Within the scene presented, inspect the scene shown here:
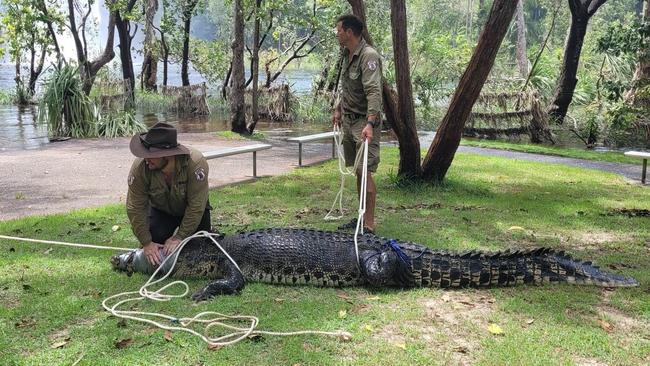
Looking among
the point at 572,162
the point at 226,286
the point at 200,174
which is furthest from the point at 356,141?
the point at 572,162

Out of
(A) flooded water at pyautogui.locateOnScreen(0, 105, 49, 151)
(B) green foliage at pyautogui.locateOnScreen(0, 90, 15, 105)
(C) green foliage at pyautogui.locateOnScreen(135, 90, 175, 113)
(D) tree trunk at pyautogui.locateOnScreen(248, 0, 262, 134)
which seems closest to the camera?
(A) flooded water at pyautogui.locateOnScreen(0, 105, 49, 151)

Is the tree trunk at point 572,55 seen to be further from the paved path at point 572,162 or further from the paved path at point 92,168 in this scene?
the paved path at point 92,168

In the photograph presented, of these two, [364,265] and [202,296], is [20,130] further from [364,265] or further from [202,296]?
[364,265]

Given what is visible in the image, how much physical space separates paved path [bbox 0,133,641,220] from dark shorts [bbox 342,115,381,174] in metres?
2.61

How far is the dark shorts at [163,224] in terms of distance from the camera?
4238 millimetres

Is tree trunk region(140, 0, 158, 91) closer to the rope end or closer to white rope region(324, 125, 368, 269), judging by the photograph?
white rope region(324, 125, 368, 269)

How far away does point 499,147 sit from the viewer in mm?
12109

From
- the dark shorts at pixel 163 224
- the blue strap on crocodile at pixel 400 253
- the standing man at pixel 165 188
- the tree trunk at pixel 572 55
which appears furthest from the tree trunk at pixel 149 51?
the blue strap on crocodile at pixel 400 253

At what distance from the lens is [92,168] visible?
28.5ft

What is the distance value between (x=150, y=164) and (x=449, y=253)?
6.77 ft

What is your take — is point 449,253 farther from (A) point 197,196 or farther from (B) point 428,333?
(A) point 197,196

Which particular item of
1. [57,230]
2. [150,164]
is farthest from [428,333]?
[57,230]

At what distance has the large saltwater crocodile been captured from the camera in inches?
155

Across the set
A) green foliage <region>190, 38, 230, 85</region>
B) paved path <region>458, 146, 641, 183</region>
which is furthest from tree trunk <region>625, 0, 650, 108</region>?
green foliage <region>190, 38, 230, 85</region>
